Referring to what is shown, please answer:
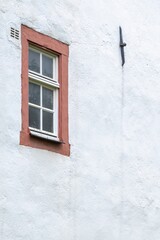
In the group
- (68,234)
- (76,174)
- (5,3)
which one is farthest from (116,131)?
(5,3)

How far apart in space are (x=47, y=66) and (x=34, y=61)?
0.33m

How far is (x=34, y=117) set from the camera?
12695 mm

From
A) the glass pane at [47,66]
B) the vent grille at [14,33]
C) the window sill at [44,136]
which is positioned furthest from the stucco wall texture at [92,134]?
the glass pane at [47,66]

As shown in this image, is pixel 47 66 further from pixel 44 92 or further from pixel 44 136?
pixel 44 136

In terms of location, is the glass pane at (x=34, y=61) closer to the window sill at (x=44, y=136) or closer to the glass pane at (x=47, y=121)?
the glass pane at (x=47, y=121)

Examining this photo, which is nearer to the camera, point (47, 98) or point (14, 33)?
point (14, 33)

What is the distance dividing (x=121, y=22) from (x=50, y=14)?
88.2 inches

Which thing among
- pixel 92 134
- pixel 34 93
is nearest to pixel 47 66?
pixel 34 93

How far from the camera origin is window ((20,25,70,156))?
493 inches

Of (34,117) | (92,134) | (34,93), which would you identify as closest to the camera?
(34,117)

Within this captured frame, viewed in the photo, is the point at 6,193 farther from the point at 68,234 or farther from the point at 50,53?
the point at 50,53

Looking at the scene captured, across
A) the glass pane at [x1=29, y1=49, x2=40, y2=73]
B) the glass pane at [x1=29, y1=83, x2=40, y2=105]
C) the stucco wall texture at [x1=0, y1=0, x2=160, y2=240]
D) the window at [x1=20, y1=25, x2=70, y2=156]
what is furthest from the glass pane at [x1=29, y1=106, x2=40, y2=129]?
the glass pane at [x1=29, y1=49, x2=40, y2=73]

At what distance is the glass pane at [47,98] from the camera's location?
1298cm

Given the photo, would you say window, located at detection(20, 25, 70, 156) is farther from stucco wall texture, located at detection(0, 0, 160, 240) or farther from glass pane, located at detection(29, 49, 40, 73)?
stucco wall texture, located at detection(0, 0, 160, 240)
